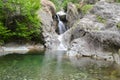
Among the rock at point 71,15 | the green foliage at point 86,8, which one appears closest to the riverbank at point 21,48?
the rock at point 71,15

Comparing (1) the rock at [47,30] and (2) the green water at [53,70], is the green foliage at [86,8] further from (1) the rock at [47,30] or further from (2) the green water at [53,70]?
(2) the green water at [53,70]

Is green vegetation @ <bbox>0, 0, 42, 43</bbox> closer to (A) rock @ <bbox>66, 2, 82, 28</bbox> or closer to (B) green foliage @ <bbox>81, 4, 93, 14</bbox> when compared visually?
(A) rock @ <bbox>66, 2, 82, 28</bbox>

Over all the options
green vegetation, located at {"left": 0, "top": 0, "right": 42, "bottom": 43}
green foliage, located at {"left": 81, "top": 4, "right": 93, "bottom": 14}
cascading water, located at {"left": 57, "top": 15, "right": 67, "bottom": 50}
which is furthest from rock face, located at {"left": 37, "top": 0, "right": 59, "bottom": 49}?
green foliage, located at {"left": 81, "top": 4, "right": 93, "bottom": 14}

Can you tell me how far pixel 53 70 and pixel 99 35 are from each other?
11619 mm

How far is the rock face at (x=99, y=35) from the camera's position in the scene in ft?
105

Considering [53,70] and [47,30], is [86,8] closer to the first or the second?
[47,30]

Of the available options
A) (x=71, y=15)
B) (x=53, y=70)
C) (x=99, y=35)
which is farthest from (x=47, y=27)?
(x=53, y=70)

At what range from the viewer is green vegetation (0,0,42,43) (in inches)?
1390

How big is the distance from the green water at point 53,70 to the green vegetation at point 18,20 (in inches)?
313

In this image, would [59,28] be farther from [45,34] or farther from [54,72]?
[54,72]

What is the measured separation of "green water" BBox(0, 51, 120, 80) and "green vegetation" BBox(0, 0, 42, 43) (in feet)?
26.1

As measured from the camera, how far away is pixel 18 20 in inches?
1462

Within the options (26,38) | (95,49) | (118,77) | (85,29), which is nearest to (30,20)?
(26,38)

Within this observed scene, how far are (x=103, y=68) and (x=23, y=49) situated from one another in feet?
50.4
